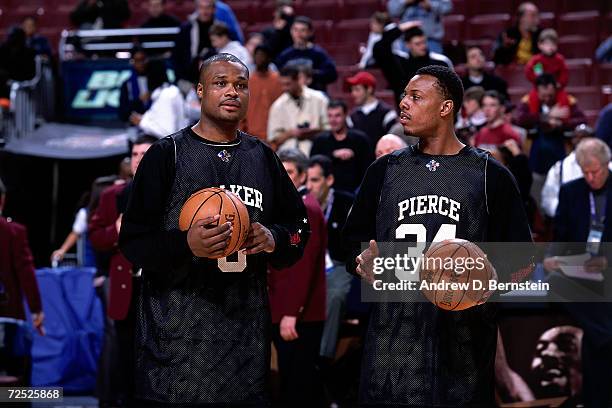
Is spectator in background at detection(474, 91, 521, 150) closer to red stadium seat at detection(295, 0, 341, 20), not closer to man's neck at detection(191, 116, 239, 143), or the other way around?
man's neck at detection(191, 116, 239, 143)

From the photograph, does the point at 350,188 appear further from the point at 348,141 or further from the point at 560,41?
the point at 560,41

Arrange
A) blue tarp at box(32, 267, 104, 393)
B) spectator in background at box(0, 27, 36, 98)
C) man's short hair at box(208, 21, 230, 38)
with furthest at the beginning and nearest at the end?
spectator in background at box(0, 27, 36, 98), man's short hair at box(208, 21, 230, 38), blue tarp at box(32, 267, 104, 393)

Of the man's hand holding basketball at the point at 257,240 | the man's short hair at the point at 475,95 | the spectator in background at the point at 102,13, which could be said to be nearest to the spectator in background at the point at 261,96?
the man's short hair at the point at 475,95

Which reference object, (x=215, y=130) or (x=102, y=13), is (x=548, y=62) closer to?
(x=102, y=13)

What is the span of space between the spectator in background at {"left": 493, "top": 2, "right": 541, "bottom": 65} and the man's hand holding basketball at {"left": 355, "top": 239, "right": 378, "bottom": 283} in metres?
8.86

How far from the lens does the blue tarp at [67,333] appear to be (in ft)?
32.6

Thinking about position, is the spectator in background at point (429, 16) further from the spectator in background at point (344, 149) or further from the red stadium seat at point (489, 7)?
the spectator in background at point (344, 149)

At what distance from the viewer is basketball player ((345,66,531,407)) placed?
177 inches

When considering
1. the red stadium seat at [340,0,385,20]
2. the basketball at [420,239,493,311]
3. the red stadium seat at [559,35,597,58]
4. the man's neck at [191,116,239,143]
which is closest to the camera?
the basketball at [420,239,493,311]

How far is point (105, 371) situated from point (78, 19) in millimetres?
7448

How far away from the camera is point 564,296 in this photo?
7730mm

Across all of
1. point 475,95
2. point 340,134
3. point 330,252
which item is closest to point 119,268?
point 330,252

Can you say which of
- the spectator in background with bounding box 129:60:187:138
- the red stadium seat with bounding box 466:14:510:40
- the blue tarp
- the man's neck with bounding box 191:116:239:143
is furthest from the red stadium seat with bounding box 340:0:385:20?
the man's neck with bounding box 191:116:239:143

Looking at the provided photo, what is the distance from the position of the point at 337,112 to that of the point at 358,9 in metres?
6.96
